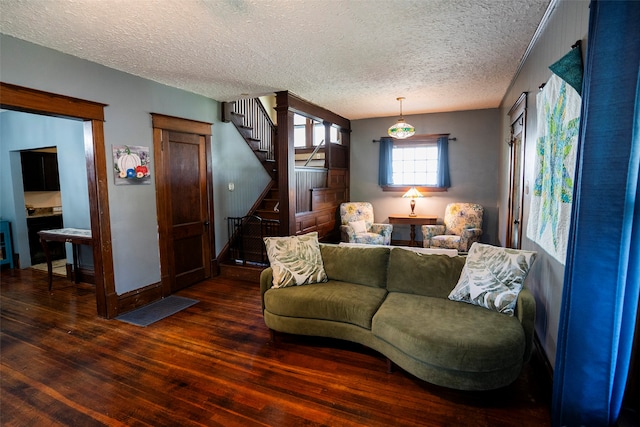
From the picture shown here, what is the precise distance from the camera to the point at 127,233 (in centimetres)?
364

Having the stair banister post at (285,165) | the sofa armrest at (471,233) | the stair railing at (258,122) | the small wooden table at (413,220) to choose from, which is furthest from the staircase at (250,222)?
the sofa armrest at (471,233)

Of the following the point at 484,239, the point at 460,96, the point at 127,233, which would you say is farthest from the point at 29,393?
the point at 484,239

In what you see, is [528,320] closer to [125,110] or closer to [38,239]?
[125,110]

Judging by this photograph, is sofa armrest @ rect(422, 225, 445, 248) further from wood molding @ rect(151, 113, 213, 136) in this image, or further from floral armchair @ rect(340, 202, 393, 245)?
wood molding @ rect(151, 113, 213, 136)

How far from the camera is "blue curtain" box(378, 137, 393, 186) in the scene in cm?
634

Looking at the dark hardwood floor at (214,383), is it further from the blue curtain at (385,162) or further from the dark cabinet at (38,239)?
the blue curtain at (385,162)

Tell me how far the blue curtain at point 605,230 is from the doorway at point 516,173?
2.04 metres

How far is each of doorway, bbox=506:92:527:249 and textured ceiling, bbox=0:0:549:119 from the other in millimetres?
517

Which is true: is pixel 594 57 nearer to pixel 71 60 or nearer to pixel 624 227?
pixel 624 227

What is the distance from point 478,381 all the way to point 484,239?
4.45 meters

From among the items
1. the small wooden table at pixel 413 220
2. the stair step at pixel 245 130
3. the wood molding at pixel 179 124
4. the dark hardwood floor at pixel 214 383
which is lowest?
the dark hardwood floor at pixel 214 383

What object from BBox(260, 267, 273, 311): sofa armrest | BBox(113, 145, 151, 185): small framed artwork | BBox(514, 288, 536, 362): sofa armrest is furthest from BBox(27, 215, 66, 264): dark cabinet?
BBox(514, 288, 536, 362): sofa armrest

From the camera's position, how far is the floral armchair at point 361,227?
18.3ft

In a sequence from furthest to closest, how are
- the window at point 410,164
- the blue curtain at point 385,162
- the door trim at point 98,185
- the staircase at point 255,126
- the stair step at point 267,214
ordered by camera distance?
the blue curtain at point 385,162 < the window at point 410,164 < the stair step at point 267,214 < the staircase at point 255,126 < the door trim at point 98,185
